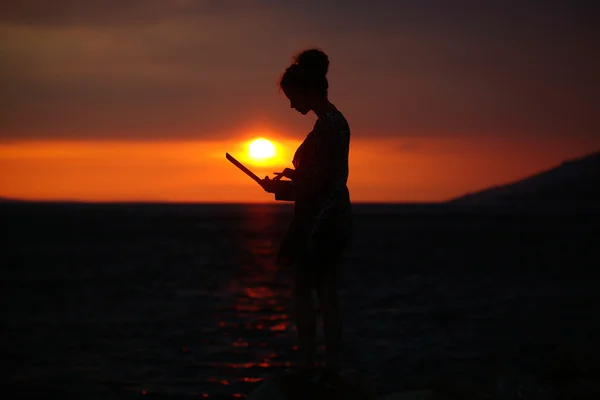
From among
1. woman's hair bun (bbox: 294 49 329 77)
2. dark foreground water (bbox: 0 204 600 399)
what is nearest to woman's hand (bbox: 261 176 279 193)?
woman's hair bun (bbox: 294 49 329 77)

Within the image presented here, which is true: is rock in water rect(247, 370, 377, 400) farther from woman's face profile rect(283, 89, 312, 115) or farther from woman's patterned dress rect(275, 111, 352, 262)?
woman's face profile rect(283, 89, 312, 115)

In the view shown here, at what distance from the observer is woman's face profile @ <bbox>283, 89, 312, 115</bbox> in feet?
24.6

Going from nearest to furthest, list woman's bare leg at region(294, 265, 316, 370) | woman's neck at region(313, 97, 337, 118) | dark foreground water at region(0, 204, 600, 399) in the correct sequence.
Result: woman's neck at region(313, 97, 337, 118) → woman's bare leg at region(294, 265, 316, 370) → dark foreground water at region(0, 204, 600, 399)

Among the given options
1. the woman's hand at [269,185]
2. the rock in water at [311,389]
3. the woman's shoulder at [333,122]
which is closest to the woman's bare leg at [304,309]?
the rock in water at [311,389]

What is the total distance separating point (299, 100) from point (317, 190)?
0.80m

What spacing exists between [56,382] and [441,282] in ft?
98.5

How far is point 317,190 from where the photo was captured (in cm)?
749

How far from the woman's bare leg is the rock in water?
0.41m

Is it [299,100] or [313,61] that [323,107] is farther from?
[313,61]

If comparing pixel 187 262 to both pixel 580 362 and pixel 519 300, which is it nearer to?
pixel 519 300

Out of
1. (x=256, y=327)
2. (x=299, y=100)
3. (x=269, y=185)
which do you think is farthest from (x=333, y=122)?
(x=256, y=327)

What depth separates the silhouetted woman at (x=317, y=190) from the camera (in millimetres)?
7441

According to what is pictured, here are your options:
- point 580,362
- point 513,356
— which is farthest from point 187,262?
point 580,362

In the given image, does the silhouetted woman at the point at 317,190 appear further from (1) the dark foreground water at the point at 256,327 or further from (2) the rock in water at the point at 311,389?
(1) the dark foreground water at the point at 256,327
